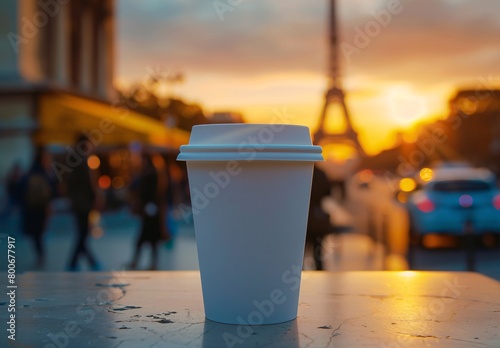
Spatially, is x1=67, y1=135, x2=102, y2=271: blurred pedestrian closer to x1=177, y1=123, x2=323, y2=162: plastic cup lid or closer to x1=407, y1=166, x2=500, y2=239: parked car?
x1=407, y1=166, x2=500, y2=239: parked car

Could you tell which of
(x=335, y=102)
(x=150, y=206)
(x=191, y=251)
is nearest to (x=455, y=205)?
(x=191, y=251)

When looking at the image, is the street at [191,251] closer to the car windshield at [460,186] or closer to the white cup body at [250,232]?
the car windshield at [460,186]

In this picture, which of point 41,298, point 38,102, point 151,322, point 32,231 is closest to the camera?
point 151,322

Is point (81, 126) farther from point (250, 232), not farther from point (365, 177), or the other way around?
point (365, 177)

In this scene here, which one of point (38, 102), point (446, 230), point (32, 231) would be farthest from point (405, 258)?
point (38, 102)

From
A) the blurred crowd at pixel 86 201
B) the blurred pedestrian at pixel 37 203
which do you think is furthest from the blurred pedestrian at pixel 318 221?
the blurred pedestrian at pixel 37 203

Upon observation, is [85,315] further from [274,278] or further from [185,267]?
[185,267]

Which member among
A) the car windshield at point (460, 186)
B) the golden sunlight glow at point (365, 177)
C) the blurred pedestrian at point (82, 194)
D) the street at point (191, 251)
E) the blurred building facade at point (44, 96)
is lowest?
the golden sunlight glow at point (365, 177)
